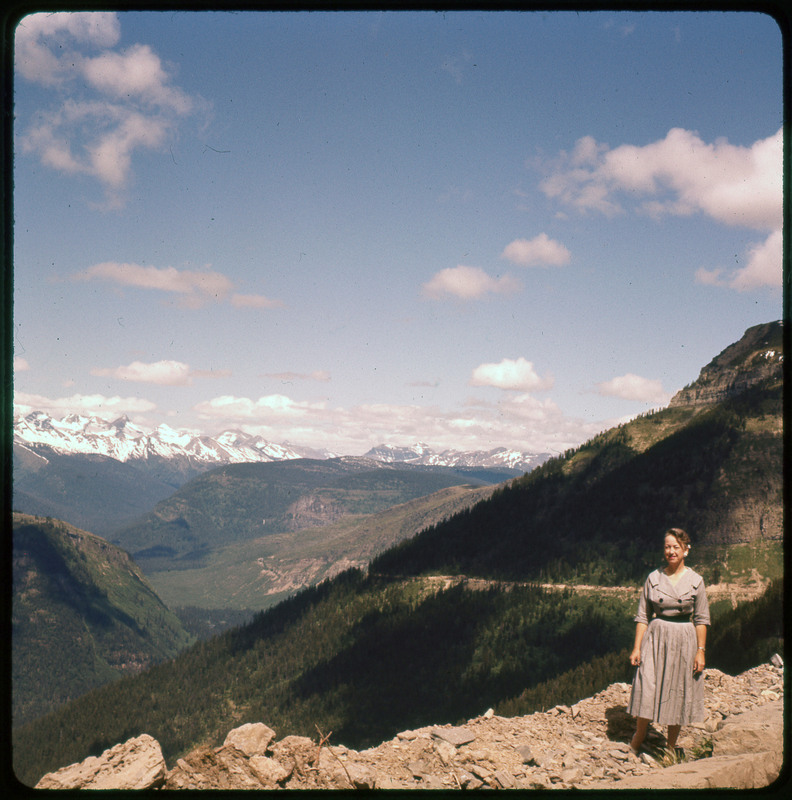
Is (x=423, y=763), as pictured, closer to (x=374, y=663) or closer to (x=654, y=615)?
(x=654, y=615)

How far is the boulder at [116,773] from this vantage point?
1102 cm

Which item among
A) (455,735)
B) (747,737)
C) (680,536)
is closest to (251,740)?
(455,735)

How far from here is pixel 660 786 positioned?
930 cm

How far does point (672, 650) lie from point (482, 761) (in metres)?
4.95

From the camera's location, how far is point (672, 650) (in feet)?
40.1

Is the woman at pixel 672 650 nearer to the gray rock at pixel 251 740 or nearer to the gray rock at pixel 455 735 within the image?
the gray rock at pixel 455 735

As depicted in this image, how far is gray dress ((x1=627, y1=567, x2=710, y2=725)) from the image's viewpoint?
1207 centimetres

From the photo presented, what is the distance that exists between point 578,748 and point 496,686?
6479 inches

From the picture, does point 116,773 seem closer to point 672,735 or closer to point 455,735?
point 455,735

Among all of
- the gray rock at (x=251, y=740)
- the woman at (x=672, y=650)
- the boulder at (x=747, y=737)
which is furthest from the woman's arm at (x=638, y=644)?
the gray rock at (x=251, y=740)

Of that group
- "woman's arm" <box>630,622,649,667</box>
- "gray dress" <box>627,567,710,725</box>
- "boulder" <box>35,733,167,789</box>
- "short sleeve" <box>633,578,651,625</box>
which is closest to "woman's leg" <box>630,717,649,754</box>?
"gray dress" <box>627,567,710,725</box>

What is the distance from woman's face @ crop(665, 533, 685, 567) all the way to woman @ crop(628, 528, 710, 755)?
33 mm
